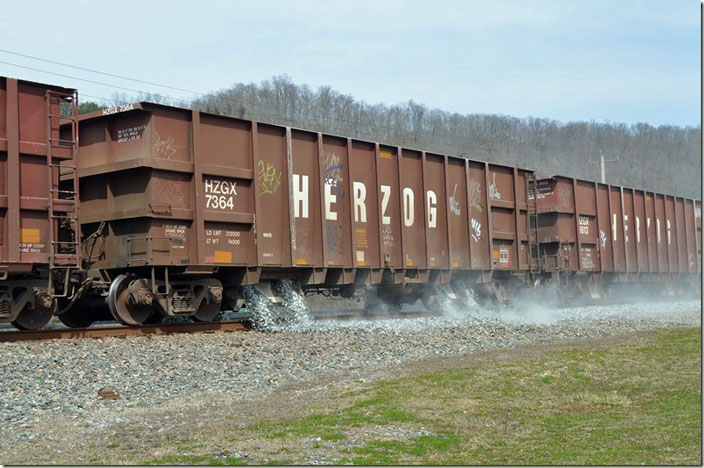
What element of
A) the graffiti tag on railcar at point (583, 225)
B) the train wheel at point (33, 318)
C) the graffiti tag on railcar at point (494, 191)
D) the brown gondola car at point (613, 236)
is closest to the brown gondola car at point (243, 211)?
the train wheel at point (33, 318)

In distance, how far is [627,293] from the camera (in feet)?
110

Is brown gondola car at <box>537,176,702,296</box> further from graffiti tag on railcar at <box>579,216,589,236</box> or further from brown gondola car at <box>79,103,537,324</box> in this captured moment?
brown gondola car at <box>79,103,537,324</box>

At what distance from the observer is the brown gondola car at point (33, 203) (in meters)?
12.7

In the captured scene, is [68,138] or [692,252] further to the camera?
[692,252]

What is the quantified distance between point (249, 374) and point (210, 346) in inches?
80.1

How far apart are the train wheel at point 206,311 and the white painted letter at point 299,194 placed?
2610 mm

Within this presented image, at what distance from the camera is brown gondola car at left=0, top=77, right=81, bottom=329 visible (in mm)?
12711

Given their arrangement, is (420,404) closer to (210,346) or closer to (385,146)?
(210,346)

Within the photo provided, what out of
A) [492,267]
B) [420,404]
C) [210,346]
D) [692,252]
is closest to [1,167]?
[210,346]

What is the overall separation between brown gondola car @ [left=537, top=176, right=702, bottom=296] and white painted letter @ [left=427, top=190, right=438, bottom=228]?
6.24 meters

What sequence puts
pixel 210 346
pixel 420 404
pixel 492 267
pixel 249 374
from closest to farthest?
pixel 420 404
pixel 249 374
pixel 210 346
pixel 492 267

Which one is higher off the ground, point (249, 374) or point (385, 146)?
point (385, 146)

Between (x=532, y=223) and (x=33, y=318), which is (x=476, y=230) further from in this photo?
(x=33, y=318)

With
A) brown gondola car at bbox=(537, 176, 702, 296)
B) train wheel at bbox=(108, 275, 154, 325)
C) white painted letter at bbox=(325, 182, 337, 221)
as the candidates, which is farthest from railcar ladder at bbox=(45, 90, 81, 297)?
brown gondola car at bbox=(537, 176, 702, 296)
